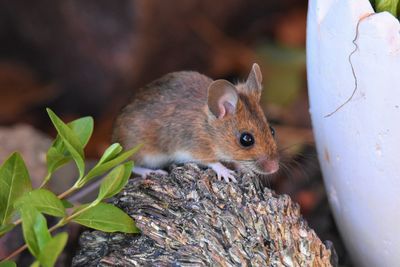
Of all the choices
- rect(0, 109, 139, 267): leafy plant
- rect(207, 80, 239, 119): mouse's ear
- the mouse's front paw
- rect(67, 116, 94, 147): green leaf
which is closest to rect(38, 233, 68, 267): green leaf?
rect(0, 109, 139, 267): leafy plant

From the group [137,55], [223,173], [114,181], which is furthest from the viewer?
[137,55]

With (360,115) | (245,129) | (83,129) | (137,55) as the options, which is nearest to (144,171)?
(245,129)

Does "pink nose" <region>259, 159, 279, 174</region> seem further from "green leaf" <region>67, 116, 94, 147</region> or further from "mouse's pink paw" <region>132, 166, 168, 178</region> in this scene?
"green leaf" <region>67, 116, 94, 147</region>

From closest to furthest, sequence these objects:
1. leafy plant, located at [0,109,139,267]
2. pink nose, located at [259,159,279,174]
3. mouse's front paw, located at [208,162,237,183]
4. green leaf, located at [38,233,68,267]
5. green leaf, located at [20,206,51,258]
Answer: green leaf, located at [38,233,68,267]
green leaf, located at [20,206,51,258]
leafy plant, located at [0,109,139,267]
mouse's front paw, located at [208,162,237,183]
pink nose, located at [259,159,279,174]

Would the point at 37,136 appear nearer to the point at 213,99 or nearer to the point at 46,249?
the point at 213,99

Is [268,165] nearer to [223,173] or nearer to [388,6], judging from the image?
[223,173]

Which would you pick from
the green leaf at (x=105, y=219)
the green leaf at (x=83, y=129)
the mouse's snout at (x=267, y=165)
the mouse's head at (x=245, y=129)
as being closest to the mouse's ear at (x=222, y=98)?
the mouse's head at (x=245, y=129)
